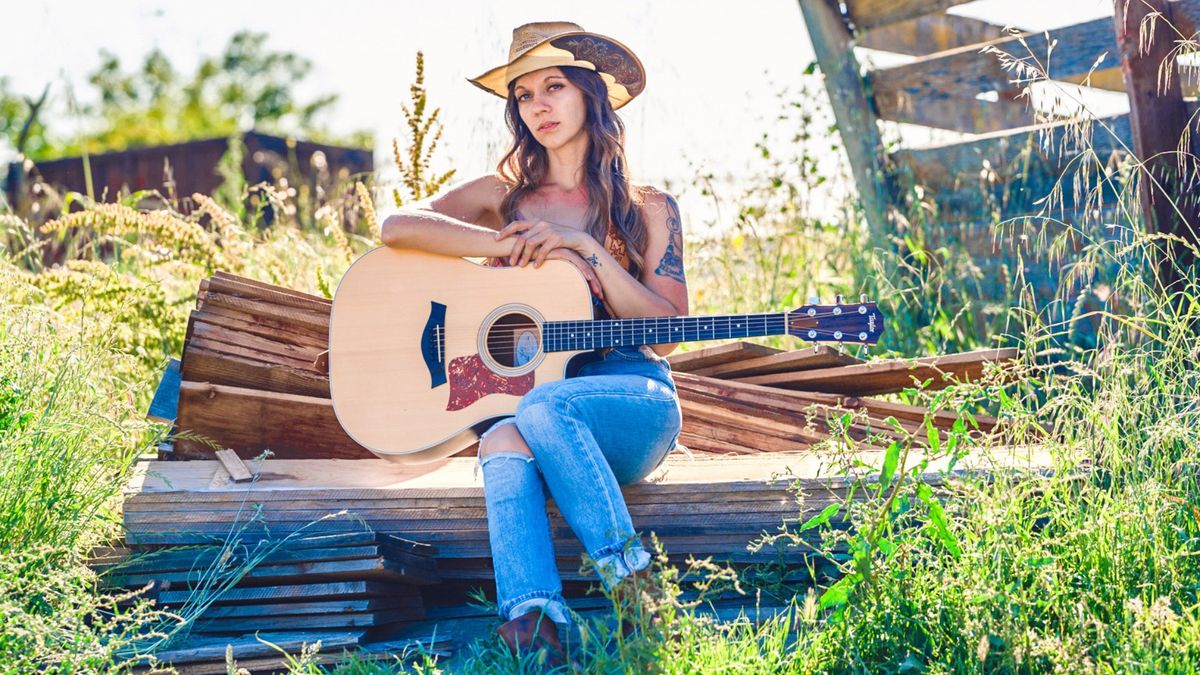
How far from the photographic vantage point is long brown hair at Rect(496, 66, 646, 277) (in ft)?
11.7

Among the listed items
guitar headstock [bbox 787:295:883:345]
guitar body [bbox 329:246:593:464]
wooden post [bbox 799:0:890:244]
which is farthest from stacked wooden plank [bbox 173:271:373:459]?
wooden post [bbox 799:0:890:244]

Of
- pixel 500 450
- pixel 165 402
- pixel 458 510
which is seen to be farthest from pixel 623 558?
pixel 165 402

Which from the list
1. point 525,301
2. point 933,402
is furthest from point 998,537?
point 525,301

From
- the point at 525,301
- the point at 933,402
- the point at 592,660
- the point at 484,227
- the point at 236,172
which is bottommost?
the point at 592,660

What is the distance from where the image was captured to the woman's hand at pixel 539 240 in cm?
340

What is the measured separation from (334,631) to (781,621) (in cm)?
109

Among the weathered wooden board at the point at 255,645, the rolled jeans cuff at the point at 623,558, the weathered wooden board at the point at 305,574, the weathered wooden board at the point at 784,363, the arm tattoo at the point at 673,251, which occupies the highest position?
the arm tattoo at the point at 673,251

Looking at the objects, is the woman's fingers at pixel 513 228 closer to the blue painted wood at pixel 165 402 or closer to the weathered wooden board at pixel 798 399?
the weathered wooden board at pixel 798 399

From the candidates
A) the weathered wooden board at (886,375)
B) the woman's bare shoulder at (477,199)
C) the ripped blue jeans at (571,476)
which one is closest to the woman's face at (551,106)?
the woman's bare shoulder at (477,199)

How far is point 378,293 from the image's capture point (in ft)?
11.6

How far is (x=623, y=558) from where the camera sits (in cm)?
278

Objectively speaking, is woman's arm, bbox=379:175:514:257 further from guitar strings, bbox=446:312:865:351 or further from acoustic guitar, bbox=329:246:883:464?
guitar strings, bbox=446:312:865:351

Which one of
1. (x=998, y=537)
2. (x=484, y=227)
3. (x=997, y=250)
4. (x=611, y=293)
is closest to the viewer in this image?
(x=998, y=537)

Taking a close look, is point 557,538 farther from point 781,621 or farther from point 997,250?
point 997,250
